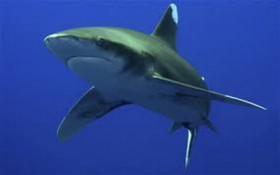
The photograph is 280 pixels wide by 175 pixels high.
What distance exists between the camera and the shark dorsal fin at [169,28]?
3.20m

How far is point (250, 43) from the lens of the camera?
674 centimetres

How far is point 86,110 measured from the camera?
10.8ft

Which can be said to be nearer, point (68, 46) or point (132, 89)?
point (68, 46)

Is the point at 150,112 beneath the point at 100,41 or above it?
above

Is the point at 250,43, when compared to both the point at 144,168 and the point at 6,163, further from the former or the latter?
A: the point at 6,163

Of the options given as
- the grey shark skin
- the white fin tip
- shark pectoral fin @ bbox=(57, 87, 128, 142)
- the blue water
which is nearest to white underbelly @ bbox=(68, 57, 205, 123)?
the grey shark skin

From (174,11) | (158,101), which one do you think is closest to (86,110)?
(158,101)

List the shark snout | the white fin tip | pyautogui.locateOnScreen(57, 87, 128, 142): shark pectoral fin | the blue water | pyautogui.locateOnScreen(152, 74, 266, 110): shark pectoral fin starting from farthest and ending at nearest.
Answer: the blue water
the white fin tip
pyautogui.locateOnScreen(57, 87, 128, 142): shark pectoral fin
pyautogui.locateOnScreen(152, 74, 266, 110): shark pectoral fin
the shark snout

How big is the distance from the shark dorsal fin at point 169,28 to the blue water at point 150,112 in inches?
137

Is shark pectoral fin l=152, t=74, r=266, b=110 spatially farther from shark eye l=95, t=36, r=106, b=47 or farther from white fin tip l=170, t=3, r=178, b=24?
white fin tip l=170, t=3, r=178, b=24

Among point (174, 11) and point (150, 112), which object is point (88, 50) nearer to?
point (174, 11)

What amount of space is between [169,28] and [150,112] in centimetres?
371

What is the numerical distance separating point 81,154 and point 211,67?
208 cm

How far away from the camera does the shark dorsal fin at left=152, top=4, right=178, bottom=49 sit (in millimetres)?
3201
